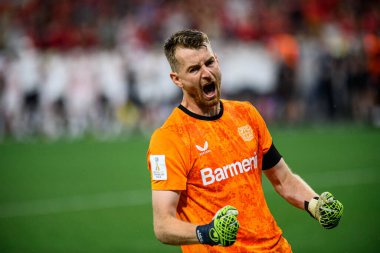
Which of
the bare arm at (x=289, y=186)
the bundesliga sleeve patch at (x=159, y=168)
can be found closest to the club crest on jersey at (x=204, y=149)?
the bundesliga sleeve patch at (x=159, y=168)

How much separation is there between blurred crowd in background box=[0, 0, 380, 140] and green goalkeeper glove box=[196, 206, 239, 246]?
14672 millimetres

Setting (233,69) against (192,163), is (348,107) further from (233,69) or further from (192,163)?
(192,163)

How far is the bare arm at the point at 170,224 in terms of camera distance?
12.8 feet

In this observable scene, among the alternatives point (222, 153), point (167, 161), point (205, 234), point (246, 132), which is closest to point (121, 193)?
point (246, 132)

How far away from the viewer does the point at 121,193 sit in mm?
10898

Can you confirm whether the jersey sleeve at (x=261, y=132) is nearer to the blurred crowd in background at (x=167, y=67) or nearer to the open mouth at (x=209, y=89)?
the open mouth at (x=209, y=89)

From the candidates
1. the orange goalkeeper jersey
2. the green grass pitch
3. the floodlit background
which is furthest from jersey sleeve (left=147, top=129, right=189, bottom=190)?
the floodlit background

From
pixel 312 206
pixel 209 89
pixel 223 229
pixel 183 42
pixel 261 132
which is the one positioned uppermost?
pixel 183 42

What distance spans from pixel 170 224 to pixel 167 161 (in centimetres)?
41

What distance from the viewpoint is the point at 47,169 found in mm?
13258

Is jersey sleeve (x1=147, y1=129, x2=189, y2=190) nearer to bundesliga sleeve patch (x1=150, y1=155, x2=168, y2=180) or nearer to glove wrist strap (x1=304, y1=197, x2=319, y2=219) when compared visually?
bundesliga sleeve patch (x1=150, y1=155, x2=168, y2=180)

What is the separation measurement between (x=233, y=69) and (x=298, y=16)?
2.82 meters

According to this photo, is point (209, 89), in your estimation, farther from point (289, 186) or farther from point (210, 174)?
point (289, 186)

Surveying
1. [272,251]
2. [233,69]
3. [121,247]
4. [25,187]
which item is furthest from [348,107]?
[272,251]
